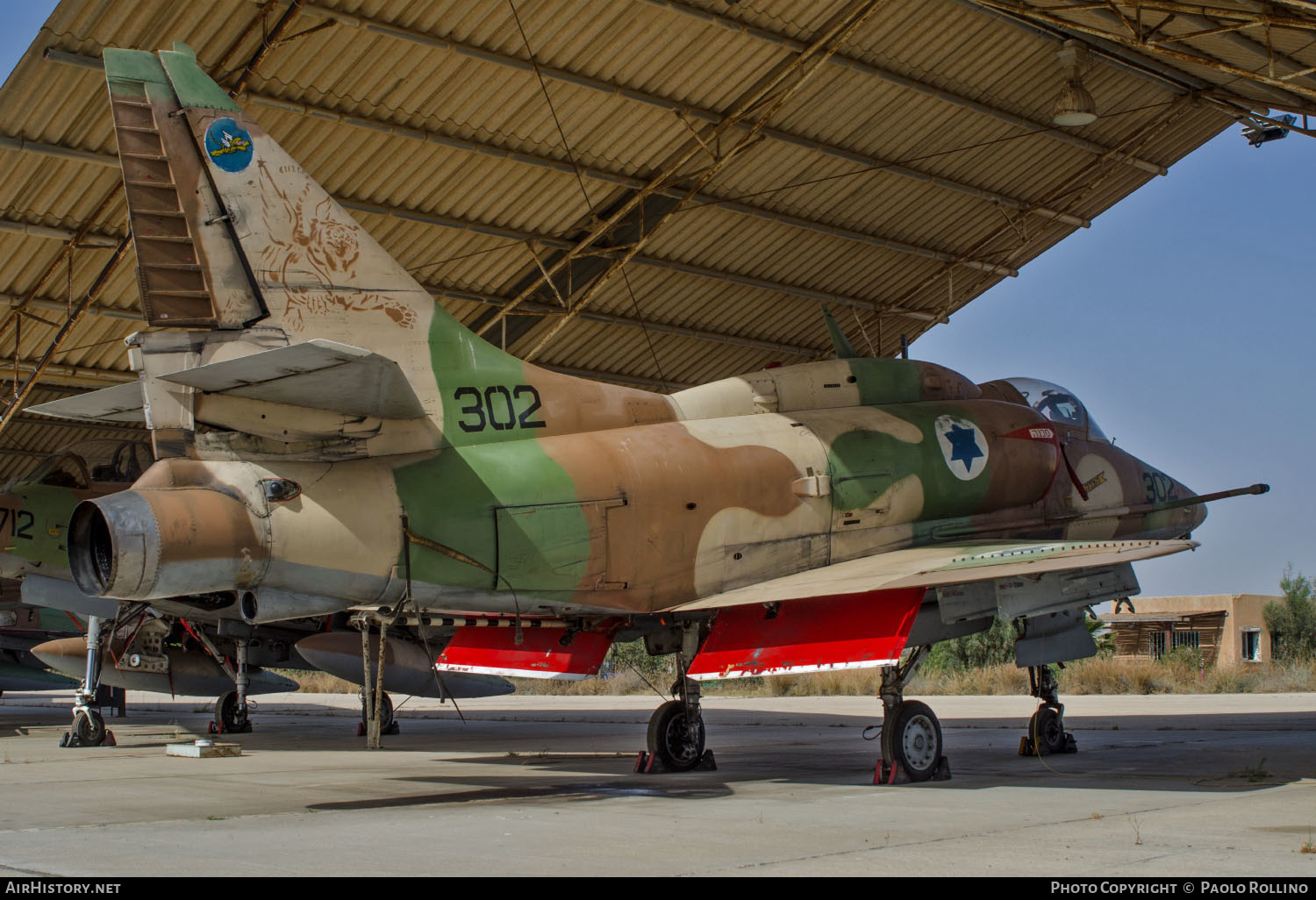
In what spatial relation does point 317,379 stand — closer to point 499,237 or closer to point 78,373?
point 499,237

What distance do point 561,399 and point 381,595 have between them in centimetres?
233

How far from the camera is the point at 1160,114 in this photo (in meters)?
22.7

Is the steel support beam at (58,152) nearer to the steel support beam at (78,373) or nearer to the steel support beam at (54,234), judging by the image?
the steel support beam at (54,234)

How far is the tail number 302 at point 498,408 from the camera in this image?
9.79 m

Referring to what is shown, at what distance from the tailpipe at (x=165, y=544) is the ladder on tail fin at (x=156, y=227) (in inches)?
60.0

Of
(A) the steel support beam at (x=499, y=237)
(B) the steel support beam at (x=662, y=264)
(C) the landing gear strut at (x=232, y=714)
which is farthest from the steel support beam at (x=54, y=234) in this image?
(C) the landing gear strut at (x=232, y=714)

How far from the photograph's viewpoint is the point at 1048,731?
40.6ft

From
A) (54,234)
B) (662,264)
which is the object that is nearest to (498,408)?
(54,234)

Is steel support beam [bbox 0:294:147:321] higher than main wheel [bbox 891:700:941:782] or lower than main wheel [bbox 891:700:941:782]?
higher

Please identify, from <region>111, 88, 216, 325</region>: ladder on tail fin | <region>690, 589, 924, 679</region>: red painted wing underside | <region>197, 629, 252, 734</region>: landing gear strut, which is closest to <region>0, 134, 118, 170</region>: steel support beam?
<region>197, 629, 252, 734</region>: landing gear strut

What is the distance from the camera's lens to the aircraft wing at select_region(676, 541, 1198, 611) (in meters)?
9.12

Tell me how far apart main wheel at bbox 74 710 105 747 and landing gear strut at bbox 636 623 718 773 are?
7772 mm

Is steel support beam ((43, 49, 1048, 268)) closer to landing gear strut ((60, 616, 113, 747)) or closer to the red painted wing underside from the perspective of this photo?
landing gear strut ((60, 616, 113, 747))
